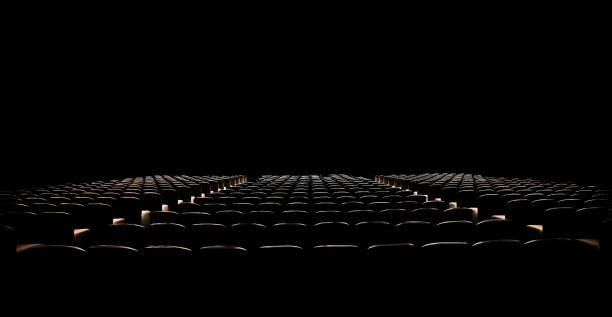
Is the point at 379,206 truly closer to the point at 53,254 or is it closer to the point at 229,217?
the point at 229,217

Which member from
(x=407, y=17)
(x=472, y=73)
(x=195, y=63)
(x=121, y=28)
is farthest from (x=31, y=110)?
(x=472, y=73)

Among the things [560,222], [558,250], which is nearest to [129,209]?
[558,250]

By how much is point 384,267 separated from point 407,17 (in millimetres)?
15266

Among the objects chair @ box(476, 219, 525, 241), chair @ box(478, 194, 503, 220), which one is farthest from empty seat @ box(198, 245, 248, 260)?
chair @ box(478, 194, 503, 220)

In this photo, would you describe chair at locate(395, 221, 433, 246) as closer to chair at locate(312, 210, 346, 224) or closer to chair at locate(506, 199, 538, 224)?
chair at locate(312, 210, 346, 224)

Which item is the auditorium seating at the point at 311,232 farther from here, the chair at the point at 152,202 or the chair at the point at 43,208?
the chair at the point at 152,202

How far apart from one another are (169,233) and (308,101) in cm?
1860

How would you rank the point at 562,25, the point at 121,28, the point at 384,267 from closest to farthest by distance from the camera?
the point at 384,267
the point at 562,25
the point at 121,28

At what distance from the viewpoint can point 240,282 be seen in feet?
9.41

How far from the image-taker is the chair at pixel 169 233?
4.20 meters

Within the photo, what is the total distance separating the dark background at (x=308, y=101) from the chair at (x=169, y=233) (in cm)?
1234

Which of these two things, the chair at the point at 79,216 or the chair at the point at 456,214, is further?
the chair at the point at 79,216

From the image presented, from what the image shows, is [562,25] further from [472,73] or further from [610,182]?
[610,182]

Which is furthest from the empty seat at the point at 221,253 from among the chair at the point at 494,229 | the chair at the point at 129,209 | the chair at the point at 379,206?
the chair at the point at 129,209
